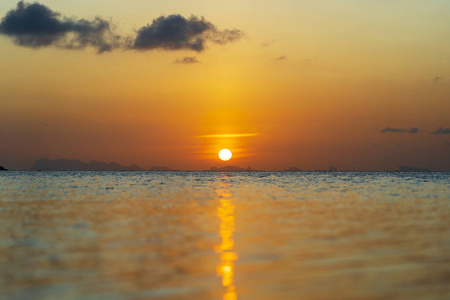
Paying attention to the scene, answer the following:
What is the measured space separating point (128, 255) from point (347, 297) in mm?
7051

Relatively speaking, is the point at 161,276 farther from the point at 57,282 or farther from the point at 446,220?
the point at 446,220

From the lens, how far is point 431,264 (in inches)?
498

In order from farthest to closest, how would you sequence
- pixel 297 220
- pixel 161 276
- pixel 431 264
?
pixel 297 220 < pixel 431 264 < pixel 161 276

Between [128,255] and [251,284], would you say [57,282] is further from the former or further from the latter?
[251,284]

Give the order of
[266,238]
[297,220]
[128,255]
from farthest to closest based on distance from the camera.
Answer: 1. [297,220]
2. [266,238]
3. [128,255]

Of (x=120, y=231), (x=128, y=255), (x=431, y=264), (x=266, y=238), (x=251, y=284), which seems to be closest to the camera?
(x=251, y=284)

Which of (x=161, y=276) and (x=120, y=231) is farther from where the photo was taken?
(x=120, y=231)

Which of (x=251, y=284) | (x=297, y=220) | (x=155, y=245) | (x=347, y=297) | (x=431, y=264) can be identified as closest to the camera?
(x=347, y=297)

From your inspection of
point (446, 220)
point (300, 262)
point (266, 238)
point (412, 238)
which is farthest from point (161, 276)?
point (446, 220)

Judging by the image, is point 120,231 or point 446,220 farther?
point 446,220

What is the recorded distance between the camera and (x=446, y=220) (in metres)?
22.2

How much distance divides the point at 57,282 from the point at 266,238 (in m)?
8.06

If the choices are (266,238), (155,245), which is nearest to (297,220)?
(266,238)

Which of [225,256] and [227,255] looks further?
[227,255]
